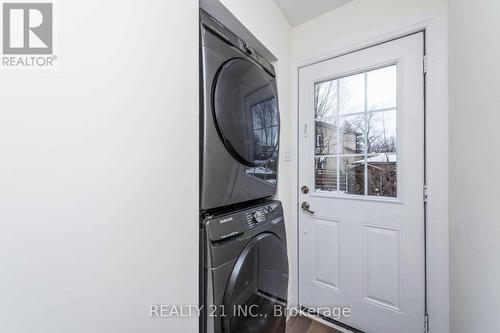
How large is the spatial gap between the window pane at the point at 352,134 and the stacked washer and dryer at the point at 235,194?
0.62 metres

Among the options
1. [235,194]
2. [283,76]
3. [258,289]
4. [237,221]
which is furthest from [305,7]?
[258,289]

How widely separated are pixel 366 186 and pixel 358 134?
39 cm

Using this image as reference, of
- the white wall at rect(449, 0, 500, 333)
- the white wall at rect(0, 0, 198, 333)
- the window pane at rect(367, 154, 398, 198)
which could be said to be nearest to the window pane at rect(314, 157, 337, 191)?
the window pane at rect(367, 154, 398, 198)

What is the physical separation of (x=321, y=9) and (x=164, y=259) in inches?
78.0

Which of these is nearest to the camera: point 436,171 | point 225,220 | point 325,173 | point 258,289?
point 225,220

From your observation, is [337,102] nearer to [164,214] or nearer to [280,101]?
[280,101]

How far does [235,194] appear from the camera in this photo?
1088 mm

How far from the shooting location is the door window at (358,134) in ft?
4.74

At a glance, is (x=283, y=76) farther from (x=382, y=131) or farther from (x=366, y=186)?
(x=366, y=186)

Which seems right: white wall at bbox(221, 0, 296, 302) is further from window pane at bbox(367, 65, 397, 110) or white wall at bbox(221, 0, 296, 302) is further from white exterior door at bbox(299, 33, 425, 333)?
window pane at bbox(367, 65, 397, 110)

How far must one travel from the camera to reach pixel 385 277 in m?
1.44

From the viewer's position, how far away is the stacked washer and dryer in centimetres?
93

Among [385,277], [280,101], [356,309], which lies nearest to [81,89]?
[280,101]

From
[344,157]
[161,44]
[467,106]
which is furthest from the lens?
[344,157]
